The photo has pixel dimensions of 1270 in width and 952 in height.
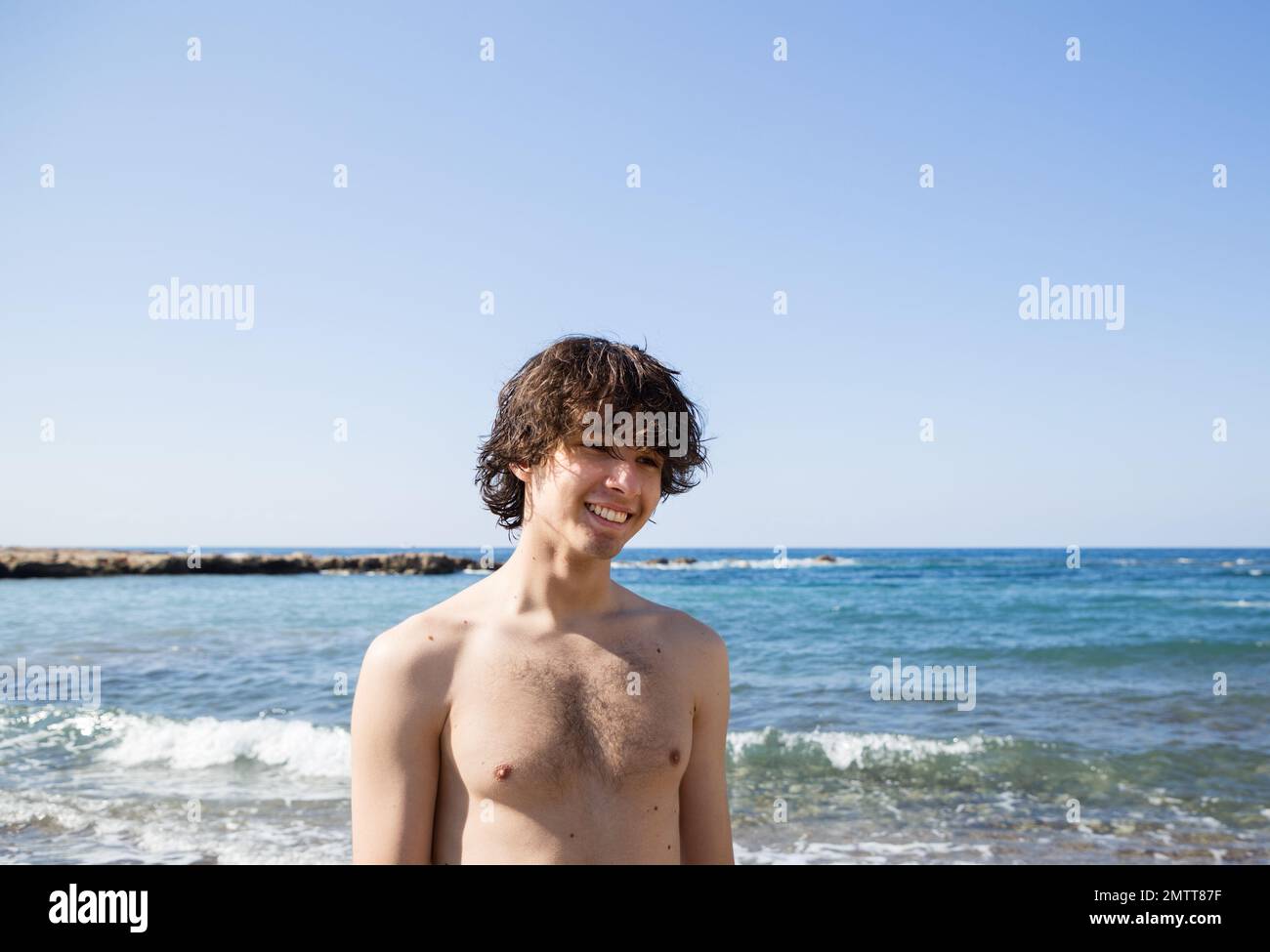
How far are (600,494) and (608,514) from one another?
54 millimetres

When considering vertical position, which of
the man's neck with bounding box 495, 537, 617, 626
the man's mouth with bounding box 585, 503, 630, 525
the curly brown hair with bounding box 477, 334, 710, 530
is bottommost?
the man's neck with bounding box 495, 537, 617, 626

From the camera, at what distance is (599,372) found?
8.22 ft

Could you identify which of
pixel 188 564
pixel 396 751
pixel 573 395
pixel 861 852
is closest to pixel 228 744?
pixel 861 852


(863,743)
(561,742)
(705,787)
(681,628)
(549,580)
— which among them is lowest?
(863,743)

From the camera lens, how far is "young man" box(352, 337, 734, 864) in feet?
7.22

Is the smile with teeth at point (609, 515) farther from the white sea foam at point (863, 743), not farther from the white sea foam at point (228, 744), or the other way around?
the white sea foam at point (228, 744)

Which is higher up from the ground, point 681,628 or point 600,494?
point 600,494

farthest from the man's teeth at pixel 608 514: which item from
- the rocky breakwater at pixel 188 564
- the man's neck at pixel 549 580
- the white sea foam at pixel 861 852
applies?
the rocky breakwater at pixel 188 564

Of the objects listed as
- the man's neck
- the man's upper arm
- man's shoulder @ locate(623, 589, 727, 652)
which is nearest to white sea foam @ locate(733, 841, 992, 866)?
man's shoulder @ locate(623, 589, 727, 652)

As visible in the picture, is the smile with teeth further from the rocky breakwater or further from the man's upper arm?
the rocky breakwater

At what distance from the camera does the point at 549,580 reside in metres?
2.45

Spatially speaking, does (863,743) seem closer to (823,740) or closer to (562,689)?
(823,740)
